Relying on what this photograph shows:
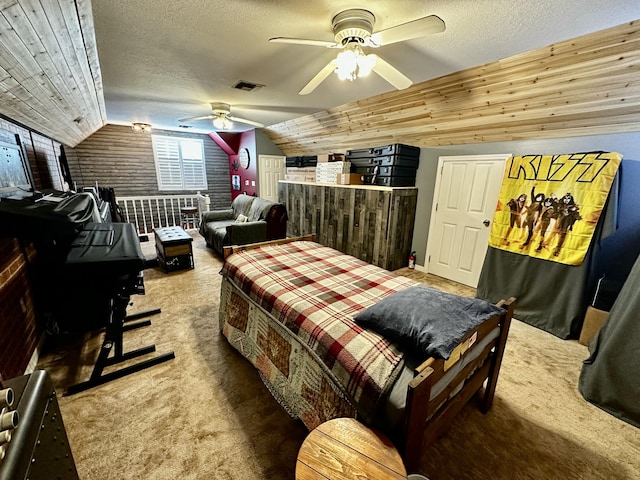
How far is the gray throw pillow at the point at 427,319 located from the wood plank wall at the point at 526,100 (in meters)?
1.98

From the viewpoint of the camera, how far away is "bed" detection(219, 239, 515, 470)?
1.04 meters

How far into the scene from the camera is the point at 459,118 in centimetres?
292

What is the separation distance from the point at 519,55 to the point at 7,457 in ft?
10.9

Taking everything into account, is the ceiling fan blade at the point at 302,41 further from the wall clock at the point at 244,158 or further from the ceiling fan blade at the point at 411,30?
the wall clock at the point at 244,158

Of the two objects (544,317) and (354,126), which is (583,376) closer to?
(544,317)

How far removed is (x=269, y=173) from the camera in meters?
6.21

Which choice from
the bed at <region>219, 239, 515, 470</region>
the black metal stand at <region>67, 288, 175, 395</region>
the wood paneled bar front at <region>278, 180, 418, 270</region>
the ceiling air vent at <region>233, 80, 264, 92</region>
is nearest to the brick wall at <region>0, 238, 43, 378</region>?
the black metal stand at <region>67, 288, 175, 395</region>

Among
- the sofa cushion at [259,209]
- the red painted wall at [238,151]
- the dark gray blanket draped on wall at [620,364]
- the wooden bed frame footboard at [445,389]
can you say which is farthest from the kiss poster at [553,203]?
the red painted wall at [238,151]

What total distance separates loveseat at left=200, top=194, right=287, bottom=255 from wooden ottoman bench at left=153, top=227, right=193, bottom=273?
0.51 meters

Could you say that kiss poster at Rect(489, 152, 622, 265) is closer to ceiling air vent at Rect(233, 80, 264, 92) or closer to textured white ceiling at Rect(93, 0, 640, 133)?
textured white ceiling at Rect(93, 0, 640, 133)

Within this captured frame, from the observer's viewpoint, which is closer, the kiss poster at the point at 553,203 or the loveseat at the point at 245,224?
the kiss poster at the point at 553,203

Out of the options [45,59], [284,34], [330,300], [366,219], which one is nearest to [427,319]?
[330,300]

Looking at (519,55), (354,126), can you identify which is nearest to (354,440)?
(519,55)

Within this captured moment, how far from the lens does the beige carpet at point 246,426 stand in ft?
4.40
